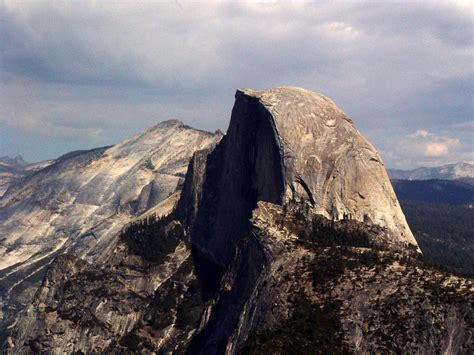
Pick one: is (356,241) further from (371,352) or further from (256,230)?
(371,352)

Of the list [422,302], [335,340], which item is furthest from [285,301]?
[422,302]

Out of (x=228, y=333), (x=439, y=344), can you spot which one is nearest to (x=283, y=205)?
(x=228, y=333)

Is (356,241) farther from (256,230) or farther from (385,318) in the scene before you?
(385,318)

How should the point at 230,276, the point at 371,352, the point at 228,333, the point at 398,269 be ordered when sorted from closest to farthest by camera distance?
the point at 371,352, the point at 398,269, the point at 228,333, the point at 230,276

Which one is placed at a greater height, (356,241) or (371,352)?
(356,241)

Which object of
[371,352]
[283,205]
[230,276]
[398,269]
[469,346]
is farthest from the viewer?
[283,205]

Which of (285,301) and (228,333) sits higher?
(285,301)

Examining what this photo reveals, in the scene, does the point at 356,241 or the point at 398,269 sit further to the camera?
the point at 356,241

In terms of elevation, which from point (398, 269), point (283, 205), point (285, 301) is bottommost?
point (285, 301)

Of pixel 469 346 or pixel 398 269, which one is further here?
pixel 398 269
